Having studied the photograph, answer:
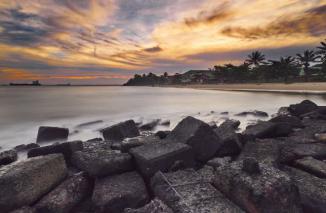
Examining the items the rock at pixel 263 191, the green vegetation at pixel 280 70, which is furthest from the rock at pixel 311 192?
the green vegetation at pixel 280 70

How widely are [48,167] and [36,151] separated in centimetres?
169

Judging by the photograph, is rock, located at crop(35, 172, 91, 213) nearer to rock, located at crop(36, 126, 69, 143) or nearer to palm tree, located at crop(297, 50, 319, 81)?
rock, located at crop(36, 126, 69, 143)

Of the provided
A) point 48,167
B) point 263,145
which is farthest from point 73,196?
point 263,145

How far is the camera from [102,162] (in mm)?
3916

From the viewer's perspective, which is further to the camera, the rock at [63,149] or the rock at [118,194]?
the rock at [63,149]

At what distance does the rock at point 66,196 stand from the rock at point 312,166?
11.9 feet

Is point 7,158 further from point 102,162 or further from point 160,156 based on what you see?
point 160,156

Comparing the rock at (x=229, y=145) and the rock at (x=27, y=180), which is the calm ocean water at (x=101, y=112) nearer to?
the rock at (x=229, y=145)

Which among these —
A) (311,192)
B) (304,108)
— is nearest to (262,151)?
(311,192)

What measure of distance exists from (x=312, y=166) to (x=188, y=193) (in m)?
Result: 2.35

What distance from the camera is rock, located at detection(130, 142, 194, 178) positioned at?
13.1ft

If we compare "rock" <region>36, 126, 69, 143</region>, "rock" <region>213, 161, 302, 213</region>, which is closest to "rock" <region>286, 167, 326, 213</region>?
"rock" <region>213, 161, 302, 213</region>

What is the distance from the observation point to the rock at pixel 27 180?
123 inches

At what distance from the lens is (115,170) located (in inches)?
158
